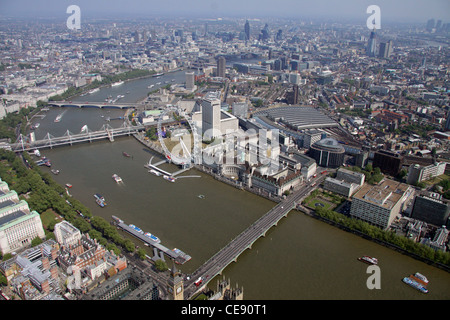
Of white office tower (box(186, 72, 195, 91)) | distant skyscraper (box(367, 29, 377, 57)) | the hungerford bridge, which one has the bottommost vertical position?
the hungerford bridge

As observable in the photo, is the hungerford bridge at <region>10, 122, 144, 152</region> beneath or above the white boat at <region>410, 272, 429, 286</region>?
above

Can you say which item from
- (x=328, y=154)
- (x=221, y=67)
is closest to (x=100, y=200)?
(x=328, y=154)

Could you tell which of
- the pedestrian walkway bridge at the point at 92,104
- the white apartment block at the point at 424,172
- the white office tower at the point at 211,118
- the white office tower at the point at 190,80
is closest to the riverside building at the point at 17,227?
the white office tower at the point at 211,118

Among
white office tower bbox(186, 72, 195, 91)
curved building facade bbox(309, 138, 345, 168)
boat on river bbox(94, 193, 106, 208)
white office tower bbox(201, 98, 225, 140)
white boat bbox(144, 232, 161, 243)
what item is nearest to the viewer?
white boat bbox(144, 232, 161, 243)

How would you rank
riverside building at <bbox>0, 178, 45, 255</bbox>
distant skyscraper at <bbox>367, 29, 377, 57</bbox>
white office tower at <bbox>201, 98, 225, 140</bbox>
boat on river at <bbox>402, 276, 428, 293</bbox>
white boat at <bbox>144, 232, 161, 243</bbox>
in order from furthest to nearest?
distant skyscraper at <bbox>367, 29, 377, 57</bbox> < white office tower at <bbox>201, 98, 225, 140</bbox> < white boat at <bbox>144, 232, 161, 243</bbox> < riverside building at <bbox>0, 178, 45, 255</bbox> < boat on river at <bbox>402, 276, 428, 293</bbox>

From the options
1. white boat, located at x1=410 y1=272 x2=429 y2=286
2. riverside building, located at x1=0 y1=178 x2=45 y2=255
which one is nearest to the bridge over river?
white boat, located at x1=410 y1=272 x2=429 y2=286

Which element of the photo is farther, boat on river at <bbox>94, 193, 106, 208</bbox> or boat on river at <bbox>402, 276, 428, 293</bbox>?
boat on river at <bbox>94, 193, 106, 208</bbox>

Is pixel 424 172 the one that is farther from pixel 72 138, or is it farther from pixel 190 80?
pixel 190 80

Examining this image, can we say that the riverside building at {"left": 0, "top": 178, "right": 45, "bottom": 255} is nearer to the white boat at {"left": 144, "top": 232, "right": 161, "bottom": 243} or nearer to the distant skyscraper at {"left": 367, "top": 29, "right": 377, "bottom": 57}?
the white boat at {"left": 144, "top": 232, "right": 161, "bottom": 243}

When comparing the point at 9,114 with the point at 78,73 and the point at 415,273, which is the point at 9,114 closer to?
the point at 78,73
